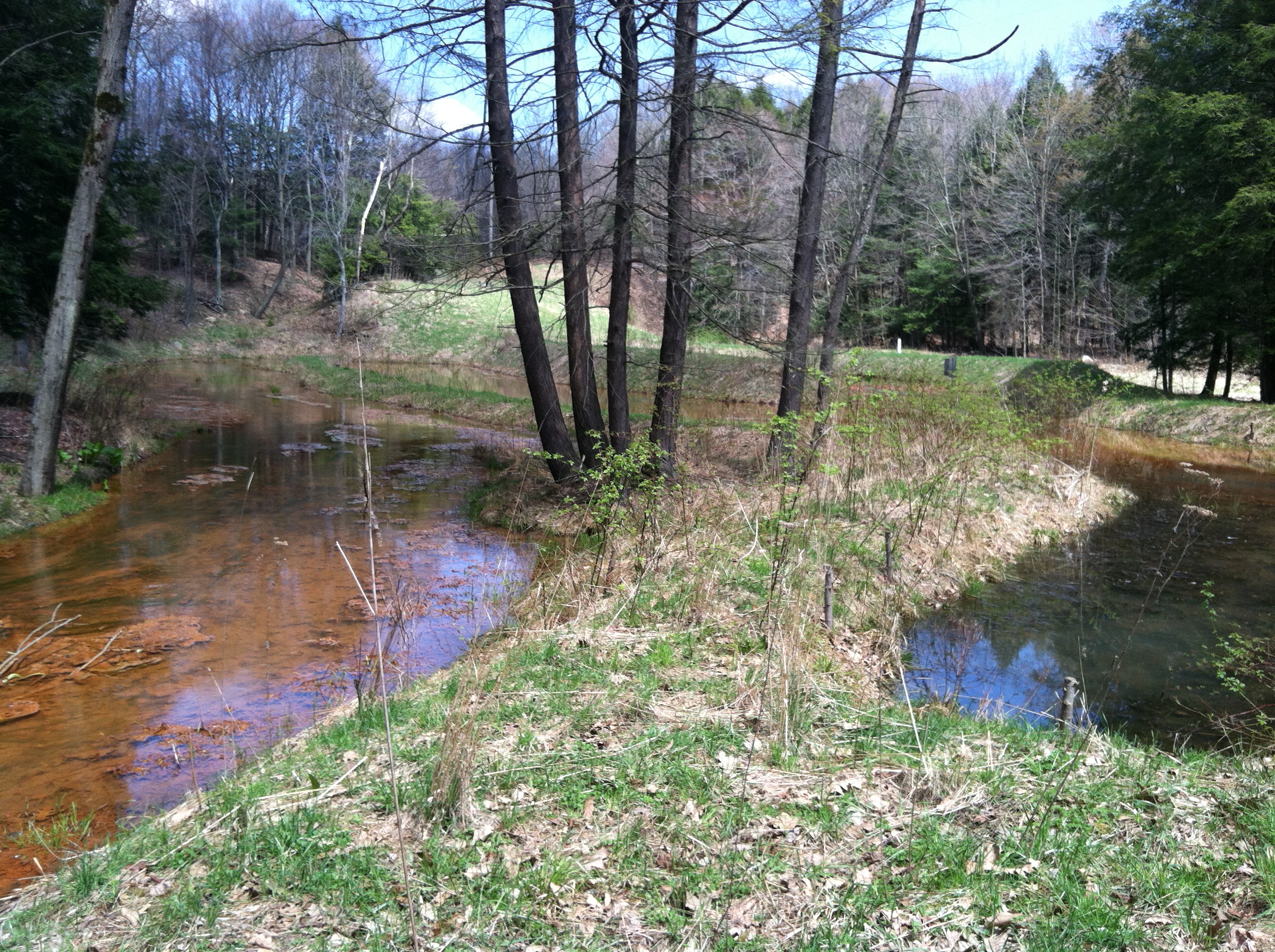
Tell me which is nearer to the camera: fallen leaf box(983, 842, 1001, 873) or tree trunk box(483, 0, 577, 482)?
fallen leaf box(983, 842, 1001, 873)

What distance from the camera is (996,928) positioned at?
116 inches

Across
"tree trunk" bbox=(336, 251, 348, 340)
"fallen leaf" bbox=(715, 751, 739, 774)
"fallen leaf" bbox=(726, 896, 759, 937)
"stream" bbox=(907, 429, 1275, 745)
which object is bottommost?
"stream" bbox=(907, 429, 1275, 745)

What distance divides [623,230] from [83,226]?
233 inches

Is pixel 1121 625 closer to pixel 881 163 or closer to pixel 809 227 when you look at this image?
pixel 809 227

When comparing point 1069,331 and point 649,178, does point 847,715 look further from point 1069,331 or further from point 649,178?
point 1069,331

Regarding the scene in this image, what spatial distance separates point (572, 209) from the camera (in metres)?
9.19

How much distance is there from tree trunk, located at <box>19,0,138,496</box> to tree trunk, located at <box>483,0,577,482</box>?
388 cm

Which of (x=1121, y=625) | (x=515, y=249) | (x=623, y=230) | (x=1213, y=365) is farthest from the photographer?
(x=1213, y=365)

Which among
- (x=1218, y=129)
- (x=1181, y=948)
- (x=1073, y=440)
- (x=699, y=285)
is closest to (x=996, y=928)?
(x=1181, y=948)

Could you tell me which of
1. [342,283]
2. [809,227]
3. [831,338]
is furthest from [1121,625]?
[831,338]

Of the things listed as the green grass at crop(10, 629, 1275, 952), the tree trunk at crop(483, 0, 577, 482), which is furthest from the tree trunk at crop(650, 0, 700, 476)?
the green grass at crop(10, 629, 1275, 952)

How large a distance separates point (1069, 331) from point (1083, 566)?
25392 mm

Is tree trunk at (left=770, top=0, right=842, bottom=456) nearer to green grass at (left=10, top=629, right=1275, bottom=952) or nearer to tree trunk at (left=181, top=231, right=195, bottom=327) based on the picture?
green grass at (left=10, top=629, right=1275, bottom=952)

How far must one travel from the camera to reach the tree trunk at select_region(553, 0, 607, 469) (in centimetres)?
974
